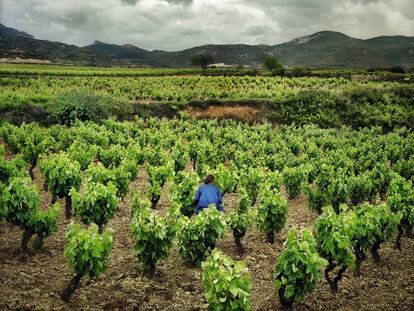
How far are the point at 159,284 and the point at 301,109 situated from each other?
38382 millimetres

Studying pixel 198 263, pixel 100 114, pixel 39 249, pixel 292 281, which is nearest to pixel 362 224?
pixel 292 281

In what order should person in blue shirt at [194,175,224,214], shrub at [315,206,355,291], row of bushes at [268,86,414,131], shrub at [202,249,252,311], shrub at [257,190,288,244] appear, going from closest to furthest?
shrub at [202,249,252,311] → shrub at [315,206,355,291] → person in blue shirt at [194,175,224,214] → shrub at [257,190,288,244] → row of bushes at [268,86,414,131]

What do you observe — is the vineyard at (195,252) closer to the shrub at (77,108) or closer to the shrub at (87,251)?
the shrub at (87,251)

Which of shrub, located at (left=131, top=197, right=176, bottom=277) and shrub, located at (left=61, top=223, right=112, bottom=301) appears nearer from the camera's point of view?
shrub, located at (left=61, top=223, right=112, bottom=301)

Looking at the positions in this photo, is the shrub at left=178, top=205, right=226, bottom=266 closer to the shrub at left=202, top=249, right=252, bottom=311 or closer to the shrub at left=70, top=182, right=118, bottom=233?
the shrub at left=202, top=249, right=252, bottom=311

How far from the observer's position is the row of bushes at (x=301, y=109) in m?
36.8

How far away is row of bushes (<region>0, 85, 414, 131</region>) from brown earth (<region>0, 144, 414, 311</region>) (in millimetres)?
25037

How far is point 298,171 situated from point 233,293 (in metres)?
11.6

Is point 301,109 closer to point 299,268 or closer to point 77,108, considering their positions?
point 77,108

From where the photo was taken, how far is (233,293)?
773cm

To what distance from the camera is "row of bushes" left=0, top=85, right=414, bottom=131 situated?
36.8 m

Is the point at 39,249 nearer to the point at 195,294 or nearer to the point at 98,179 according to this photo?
the point at 98,179

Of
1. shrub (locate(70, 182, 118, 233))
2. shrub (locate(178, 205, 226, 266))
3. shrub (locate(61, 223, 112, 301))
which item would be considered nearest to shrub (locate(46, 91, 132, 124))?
shrub (locate(70, 182, 118, 233))

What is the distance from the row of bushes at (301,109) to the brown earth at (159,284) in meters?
25.0
